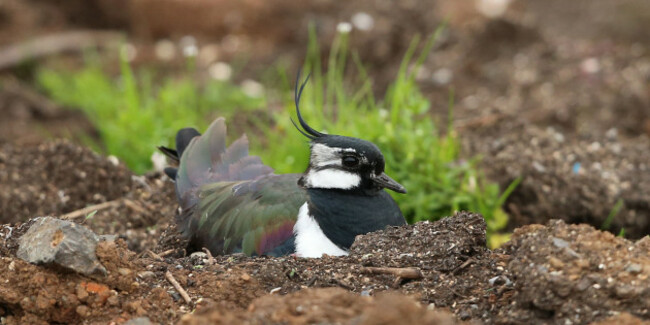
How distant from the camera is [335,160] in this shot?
3822 millimetres

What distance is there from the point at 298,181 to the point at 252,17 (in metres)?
4.85

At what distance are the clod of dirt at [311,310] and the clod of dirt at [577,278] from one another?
0.40 meters

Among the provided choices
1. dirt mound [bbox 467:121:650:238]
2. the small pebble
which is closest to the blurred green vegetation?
dirt mound [bbox 467:121:650:238]

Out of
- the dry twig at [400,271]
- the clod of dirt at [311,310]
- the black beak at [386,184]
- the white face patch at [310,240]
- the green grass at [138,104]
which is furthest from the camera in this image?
the green grass at [138,104]

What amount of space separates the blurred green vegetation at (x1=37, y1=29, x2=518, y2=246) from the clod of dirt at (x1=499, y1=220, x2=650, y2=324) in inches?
69.7

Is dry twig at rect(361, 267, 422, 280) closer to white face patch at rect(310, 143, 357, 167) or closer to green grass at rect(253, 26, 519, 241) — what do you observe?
white face patch at rect(310, 143, 357, 167)

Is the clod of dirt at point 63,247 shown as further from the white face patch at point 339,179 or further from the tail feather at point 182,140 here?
the tail feather at point 182,140

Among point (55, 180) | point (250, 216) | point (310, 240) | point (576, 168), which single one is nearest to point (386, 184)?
point (310, 240)

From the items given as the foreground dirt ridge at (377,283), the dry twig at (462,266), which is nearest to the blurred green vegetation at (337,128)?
the foreground dirt ridge at (377,283)

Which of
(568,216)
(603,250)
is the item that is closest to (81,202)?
(568,216)

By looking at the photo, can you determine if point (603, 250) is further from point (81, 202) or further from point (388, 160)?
point (81, 202)

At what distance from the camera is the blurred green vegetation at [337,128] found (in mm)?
4621

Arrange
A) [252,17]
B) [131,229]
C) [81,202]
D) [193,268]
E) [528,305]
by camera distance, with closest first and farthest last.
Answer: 1. [528,305]
2. [193,268]
3. [131,229]
4. [81,202]
5. [252,17]

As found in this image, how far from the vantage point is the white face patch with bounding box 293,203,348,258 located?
359 centimetres
